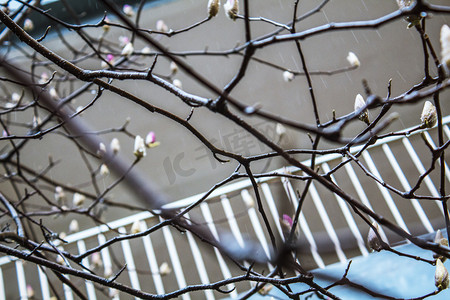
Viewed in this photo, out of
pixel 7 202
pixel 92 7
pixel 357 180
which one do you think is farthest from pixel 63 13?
pixel 357 180

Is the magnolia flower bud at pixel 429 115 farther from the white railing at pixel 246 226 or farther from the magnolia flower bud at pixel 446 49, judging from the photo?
the white railing at pixel 246 226

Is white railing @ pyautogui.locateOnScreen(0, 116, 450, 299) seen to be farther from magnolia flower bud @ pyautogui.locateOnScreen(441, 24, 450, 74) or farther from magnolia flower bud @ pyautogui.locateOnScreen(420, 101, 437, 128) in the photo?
magnolia flower bud @ pyautogui.locateOnScreen(441, 24, 450, 74)

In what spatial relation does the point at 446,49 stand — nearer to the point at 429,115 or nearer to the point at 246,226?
the point at 429,115

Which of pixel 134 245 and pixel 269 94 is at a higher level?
pixel 269 94

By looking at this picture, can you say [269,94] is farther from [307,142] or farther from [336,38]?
[336,38]

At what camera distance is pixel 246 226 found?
103 inches

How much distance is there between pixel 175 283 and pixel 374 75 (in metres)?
2.13

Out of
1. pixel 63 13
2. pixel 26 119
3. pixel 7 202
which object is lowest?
pixel 7 202

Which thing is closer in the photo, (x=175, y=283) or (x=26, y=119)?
(x=175, y=283)

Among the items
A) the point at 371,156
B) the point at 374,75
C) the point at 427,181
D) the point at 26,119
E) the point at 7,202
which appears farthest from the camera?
the point at 26,119

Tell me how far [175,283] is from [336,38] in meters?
2.21

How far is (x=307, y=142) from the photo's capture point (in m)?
2.71

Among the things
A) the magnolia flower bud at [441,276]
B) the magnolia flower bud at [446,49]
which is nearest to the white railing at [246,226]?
the magnolia flower bud at [441,276]

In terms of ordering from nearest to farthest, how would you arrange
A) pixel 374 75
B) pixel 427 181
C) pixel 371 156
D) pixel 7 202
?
1. pixel 7 202
2. pixel 427 181
3. pixel 371 156
4. pixel 374 75
